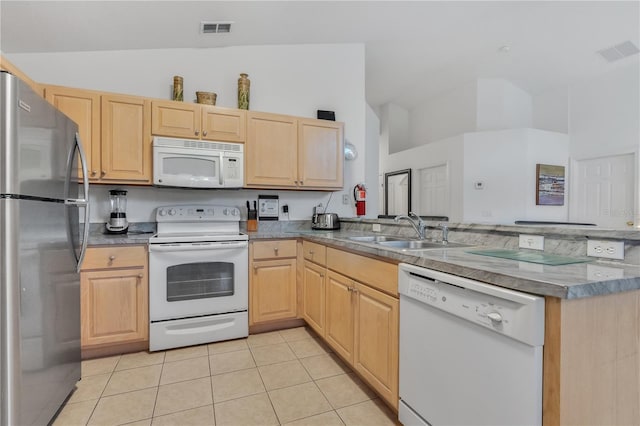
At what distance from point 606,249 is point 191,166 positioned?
2.68 meters

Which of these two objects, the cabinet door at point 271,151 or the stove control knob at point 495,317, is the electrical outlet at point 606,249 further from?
the cabinet door at point 271,151

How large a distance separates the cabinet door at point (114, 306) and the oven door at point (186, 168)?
0.76 metres

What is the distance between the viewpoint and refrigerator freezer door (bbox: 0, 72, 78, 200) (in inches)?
46.8

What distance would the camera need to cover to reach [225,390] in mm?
1830

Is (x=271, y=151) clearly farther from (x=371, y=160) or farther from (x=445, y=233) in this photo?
(x=371, y=160)

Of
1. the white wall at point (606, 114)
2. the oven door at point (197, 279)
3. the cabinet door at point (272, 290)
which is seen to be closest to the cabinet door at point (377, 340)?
the cabinet door at point (272, 290)

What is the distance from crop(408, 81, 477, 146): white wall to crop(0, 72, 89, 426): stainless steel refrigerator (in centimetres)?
594

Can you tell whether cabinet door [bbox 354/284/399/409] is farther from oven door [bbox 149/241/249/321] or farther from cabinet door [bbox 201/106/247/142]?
cabinet door [bbox 201/106/247/142]

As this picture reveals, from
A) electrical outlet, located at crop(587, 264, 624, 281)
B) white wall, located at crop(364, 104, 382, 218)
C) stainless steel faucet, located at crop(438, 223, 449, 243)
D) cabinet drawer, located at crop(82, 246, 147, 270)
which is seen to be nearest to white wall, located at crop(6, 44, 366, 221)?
cabinet drawer, located at crop(82, 246, 147, 270)

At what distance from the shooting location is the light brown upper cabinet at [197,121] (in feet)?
8.50

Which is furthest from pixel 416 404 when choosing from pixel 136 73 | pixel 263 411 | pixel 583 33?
pixel 583 33

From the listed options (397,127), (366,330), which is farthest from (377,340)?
(397,127)

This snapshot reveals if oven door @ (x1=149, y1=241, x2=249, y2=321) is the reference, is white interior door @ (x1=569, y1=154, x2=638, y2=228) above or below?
above

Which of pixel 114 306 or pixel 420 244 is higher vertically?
pixel 420 244
